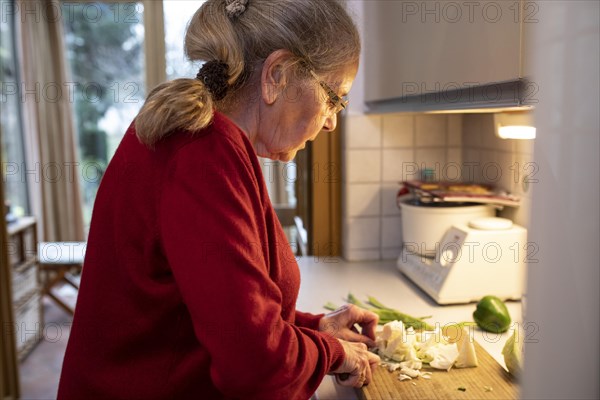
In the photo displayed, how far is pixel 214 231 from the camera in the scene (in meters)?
0.73

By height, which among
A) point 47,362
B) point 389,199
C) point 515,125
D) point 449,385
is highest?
point 515,125

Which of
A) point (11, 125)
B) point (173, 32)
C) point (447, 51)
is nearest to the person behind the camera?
point (447, 51)

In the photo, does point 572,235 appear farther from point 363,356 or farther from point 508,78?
point 363,356

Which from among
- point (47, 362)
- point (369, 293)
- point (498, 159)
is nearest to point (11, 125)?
point (47, 362)

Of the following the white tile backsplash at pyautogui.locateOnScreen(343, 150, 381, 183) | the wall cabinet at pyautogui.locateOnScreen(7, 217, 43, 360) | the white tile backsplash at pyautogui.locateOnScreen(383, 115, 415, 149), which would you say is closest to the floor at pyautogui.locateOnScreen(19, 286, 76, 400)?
the wall cabinet at pyautogui.locateOnScreen(7, 217, 43, 360)

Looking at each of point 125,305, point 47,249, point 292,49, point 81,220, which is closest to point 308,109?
point 292,49

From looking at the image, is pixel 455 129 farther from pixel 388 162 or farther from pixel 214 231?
pixel 214 231

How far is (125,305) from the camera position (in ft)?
2.73

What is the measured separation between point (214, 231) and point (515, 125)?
93 centimetres

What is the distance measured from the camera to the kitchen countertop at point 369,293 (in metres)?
1.30

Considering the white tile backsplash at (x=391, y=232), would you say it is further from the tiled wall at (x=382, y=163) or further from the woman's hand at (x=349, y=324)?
the woman's hand at (x=349, y=324)

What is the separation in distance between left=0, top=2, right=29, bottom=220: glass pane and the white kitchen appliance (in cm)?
382

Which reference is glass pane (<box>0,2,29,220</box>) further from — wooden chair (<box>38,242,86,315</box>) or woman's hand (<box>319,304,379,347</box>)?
woman's hand (<box>319,304,379,347</box>)

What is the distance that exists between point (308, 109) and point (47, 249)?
12.6 ft
